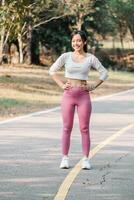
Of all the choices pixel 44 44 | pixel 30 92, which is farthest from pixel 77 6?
pixel 30 92

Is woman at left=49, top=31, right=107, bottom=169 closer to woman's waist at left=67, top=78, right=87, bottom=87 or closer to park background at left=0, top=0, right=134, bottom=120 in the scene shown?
woman's waist at left=67, top=78, right=87, bottom=87

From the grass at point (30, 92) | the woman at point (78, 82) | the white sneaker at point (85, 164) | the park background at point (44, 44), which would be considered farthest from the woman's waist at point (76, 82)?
the park background at point (44, 44)

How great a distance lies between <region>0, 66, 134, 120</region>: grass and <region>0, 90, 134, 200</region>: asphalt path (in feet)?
9.44

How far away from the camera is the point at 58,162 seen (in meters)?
10.1

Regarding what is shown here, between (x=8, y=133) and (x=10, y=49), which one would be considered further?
(x=10, y=49)

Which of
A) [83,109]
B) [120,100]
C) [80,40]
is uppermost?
[80,40]

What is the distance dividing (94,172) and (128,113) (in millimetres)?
10150

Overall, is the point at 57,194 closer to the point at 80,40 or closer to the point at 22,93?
the point at 80,40

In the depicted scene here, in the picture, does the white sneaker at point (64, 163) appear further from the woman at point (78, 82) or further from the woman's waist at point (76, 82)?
the woman's waist at point (76, 82)

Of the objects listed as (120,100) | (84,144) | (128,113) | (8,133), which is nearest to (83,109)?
(84,144)

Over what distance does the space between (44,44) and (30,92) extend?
2531 centimetres

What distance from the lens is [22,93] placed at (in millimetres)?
25328

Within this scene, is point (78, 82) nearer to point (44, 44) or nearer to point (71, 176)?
point (71, 176)

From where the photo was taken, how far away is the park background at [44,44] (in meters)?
25.1
